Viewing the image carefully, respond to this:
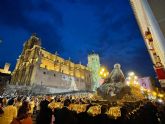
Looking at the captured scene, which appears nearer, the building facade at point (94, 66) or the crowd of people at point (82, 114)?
the crowd of people at point (82, 114)

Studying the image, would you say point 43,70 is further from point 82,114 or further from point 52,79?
point 82,114

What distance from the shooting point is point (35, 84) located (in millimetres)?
46875

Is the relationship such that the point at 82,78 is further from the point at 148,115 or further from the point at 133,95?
Answer: the point at 148,115

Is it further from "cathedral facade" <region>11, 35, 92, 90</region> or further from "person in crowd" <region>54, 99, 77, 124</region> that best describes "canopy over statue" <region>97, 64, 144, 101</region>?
Answer: "cathedral facade" <region>11, 35, 92, 90</region>

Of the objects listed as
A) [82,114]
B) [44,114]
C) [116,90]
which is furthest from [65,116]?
[116,90]

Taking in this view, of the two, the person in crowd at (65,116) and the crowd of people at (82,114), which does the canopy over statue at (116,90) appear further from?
the person in crowd at (65,116)

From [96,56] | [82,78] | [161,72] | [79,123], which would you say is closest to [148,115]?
[161,72]

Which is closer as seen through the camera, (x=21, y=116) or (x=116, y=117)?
(x=116, y=117)

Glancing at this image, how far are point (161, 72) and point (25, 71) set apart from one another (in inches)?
2143

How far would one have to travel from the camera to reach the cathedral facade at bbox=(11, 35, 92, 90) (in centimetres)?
5056

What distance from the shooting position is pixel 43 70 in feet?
173

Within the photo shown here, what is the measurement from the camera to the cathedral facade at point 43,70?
5056cm

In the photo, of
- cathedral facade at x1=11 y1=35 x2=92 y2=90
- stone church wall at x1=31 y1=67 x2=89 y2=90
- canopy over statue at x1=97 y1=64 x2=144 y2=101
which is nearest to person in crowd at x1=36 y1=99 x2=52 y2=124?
canopy over statue at x1=97 y1=64 x2=144 y2=101

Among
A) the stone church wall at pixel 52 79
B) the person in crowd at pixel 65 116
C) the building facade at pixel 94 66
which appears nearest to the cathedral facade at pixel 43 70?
the stone church wall at pixel 52 79
